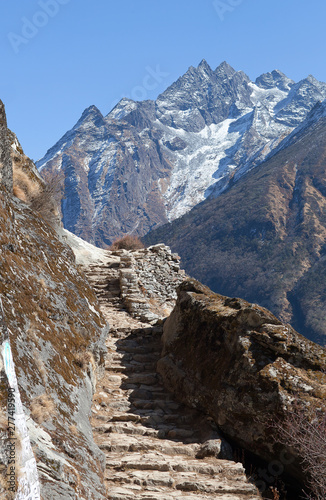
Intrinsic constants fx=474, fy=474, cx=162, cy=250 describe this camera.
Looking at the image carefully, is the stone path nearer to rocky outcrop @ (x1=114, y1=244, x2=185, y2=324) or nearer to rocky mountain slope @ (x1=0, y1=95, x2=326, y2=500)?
rocky mountain slope @ (x1=0, y1=95, x2=326, y2=500)

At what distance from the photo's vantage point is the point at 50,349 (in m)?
7.36

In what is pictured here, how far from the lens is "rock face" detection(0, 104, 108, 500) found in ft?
17.0

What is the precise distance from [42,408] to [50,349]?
161 cm

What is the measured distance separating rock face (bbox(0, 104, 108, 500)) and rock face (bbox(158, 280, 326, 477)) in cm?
194

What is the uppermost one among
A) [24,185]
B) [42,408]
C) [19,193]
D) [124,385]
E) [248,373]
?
[24,185]

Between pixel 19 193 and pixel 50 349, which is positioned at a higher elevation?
pixel 19 193

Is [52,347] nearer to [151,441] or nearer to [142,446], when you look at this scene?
[142,446]

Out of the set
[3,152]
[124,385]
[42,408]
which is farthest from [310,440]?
[3,152]

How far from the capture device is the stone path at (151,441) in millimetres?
6988

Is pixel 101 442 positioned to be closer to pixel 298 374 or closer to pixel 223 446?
pixel 223 446

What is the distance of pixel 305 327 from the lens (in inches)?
6014

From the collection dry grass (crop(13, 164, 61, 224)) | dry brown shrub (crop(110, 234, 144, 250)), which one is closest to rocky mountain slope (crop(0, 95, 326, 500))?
dry grass (crop(13, 164, 61, 224))

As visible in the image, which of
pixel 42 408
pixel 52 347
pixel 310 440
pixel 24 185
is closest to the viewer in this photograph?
pixel 42 408

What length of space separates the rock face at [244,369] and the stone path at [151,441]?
41cm
